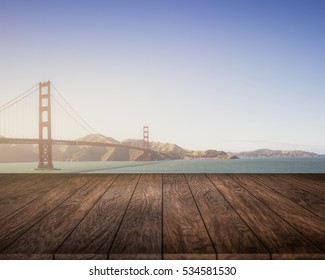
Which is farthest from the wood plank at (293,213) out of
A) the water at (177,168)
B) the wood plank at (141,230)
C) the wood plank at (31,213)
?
the water at (177,168)

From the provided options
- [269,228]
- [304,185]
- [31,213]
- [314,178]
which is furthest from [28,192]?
[314,178]

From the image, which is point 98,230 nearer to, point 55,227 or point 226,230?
point 55,227

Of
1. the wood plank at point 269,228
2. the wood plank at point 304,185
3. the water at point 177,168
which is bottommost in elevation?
the water at point 177,168

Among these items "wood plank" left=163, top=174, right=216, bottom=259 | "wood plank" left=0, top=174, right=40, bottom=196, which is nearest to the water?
"wood plank" left=0, top=174, right=40, bottom=196

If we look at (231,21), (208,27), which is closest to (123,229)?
(208,27)

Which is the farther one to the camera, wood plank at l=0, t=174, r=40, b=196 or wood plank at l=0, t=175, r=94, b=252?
wood plank at l=0, t=174, r=40, b=196

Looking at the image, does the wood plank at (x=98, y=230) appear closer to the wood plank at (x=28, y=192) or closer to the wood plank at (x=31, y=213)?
the wood plank at (x=31, y=213)

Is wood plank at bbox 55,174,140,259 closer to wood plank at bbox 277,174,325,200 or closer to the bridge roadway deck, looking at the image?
the bridge roadway deck
